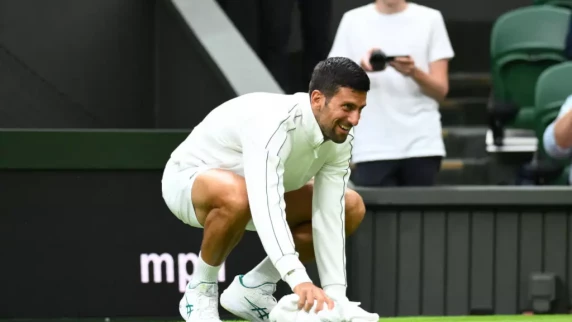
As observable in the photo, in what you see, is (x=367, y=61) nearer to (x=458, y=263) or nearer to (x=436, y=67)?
(x=436, y=67)

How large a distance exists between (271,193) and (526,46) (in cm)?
317

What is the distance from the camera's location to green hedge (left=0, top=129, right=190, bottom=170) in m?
5.04

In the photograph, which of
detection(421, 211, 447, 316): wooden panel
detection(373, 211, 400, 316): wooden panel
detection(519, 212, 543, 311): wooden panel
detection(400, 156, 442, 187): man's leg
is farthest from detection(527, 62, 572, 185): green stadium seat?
detection(373, 211, 400, 316): wooden panel

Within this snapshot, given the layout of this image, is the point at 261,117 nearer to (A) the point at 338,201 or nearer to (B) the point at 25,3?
(A) the point at 338,201

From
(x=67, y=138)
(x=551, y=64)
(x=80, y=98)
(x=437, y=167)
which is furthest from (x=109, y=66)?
(x=551, y=64)

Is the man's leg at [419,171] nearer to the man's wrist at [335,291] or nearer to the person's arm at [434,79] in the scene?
the person's arm at [434,79]

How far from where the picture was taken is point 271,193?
361 centimetres

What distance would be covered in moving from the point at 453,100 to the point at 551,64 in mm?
746

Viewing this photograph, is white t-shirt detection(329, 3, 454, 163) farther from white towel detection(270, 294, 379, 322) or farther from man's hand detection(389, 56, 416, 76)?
white towel detection(270, 294, 379, 322)

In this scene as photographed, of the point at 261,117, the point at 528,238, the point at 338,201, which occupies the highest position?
the point at 261,117

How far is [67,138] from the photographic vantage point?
5082 mm

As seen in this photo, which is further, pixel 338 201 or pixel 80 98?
pixel 80 98

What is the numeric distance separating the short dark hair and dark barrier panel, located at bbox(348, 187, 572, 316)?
60.9 inches

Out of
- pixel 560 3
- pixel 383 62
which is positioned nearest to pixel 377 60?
pixel 383 62
